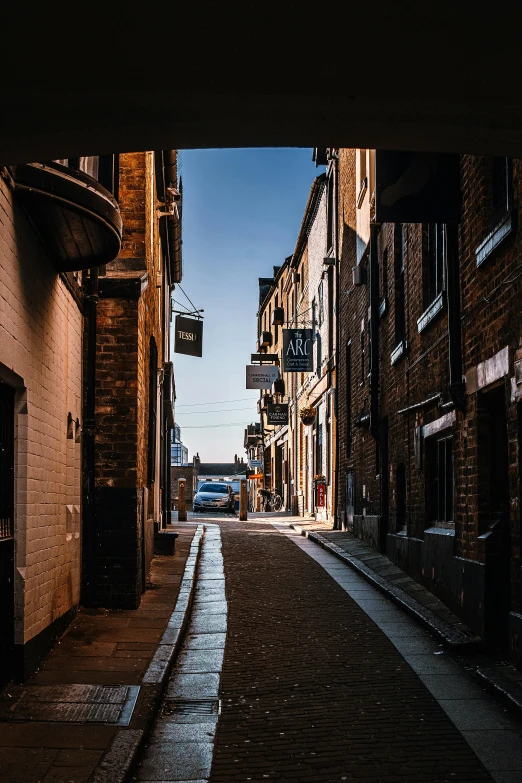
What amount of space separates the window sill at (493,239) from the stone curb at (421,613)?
334cm

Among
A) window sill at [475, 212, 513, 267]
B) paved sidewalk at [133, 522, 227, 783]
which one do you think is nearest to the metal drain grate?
paved sidewalk at [133, 522, 227, 783]

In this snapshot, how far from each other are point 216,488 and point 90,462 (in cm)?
2563

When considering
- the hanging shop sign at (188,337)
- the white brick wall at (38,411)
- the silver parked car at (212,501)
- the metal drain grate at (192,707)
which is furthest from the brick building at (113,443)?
the silver parked car at (212,501)

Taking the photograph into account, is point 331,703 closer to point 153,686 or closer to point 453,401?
point 153,686

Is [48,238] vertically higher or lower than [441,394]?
higher

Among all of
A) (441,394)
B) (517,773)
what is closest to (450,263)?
(441,394)

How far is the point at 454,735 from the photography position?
18.6ft

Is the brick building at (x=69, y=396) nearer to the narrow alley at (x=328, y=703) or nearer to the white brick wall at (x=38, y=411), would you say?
the white brick wall at (x=38, y=411)

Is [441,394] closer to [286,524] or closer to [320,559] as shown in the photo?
[320,559]

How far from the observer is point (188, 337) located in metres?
20.1

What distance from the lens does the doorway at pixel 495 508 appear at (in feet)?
25.7

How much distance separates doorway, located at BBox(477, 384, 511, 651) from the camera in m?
7.84

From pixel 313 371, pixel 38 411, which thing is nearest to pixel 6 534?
pixel 38 411

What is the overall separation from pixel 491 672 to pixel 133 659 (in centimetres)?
281
